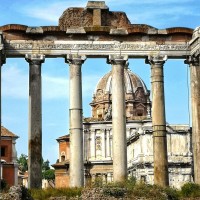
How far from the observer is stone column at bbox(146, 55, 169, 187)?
2991cm

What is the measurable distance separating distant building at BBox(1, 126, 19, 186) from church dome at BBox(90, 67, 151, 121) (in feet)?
38.1

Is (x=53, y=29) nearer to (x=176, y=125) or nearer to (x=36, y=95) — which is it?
(x=36, y=95)

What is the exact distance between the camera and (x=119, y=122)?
30.2 m

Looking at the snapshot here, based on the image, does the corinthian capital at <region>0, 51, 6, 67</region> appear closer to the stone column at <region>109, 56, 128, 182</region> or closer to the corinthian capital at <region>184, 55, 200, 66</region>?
the stone column at <region>109, 56, 128, 182</region>

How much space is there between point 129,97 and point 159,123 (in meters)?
44.5

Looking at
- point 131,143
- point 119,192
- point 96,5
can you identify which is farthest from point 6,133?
point 119,192

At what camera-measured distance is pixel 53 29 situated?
1220 inches

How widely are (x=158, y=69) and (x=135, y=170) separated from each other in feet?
84.2

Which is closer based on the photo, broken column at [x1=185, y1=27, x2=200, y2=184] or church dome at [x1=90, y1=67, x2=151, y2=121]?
broken column at [x1=185, y1=27, x2=200, y2=184]

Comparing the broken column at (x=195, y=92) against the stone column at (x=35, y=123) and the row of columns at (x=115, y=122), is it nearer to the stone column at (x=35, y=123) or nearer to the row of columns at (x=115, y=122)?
the row of columns at (x=115, y=122)

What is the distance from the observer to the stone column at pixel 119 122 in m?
29.9

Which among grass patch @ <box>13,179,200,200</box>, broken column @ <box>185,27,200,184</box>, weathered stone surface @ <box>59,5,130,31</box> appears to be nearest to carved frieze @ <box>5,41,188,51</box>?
broken column @ <box>185,27,200,184</box>

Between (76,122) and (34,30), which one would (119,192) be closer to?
(76,122)

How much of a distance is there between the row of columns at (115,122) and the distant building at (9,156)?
36.6 metres
